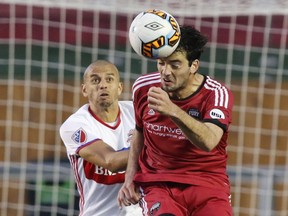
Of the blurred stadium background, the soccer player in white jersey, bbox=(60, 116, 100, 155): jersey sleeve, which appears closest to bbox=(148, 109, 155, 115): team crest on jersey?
the soccer player in white jersey

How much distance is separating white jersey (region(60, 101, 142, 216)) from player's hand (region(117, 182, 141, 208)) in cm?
67

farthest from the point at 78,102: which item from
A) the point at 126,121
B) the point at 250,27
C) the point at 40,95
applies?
the point at 126,121

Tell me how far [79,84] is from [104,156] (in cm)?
319

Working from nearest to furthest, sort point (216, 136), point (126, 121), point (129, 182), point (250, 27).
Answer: point (216, 136) < point (129, 182) < point (126, 121) < point (250, 27)

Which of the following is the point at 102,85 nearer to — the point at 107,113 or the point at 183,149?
the point at 107,113

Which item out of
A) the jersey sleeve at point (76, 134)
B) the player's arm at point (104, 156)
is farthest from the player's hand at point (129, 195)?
the jersey sleeve at point (76, 134)

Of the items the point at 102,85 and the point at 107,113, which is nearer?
the point at 102,85

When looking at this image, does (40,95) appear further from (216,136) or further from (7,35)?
(216,136)

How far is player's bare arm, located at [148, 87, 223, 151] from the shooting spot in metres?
4.85

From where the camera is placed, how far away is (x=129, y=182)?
546 centimetres

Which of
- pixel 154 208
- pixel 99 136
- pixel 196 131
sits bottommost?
pixel 154 208

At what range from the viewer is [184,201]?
17.3 ft

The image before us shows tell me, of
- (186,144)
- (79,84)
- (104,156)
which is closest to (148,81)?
(186,144)

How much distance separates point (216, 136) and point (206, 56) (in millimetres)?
3938
